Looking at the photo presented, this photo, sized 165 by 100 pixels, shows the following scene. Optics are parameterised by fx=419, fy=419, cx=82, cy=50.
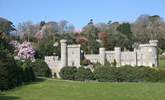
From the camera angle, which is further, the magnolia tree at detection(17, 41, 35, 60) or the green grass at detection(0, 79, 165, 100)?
the magnolia tree at detection(17, 41, 35, 60)

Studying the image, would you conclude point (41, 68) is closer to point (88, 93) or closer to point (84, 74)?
point (84, 74)

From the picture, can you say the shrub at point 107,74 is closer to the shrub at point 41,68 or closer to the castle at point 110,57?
the shrub at point 41,68

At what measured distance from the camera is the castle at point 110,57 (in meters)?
58.9

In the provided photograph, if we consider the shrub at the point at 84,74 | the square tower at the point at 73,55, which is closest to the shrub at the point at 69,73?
the shrub at the point at 84,74

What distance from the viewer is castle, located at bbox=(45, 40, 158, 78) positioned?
193 feet

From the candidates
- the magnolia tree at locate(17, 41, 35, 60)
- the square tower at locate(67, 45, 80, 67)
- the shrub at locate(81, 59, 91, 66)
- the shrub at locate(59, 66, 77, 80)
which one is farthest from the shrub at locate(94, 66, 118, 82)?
the magnolia tree at locate(17, 41, 35, 60)

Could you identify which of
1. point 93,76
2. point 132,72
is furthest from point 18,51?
point 132,72

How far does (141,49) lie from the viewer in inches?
2363

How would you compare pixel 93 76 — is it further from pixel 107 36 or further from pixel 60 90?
pixel 107 36

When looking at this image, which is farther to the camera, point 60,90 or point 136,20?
point 136,20

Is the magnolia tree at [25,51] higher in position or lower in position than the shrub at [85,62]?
higher

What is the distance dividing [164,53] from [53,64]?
38.7 metres

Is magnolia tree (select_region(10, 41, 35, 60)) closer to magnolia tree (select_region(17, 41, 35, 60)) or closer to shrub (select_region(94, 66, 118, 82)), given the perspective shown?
magnolia tree (select_region(17, 41, 35, 60))

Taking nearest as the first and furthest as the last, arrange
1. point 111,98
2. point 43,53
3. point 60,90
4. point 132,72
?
point 111,98 < point 60,90 < point 132,72 < point 43,53
